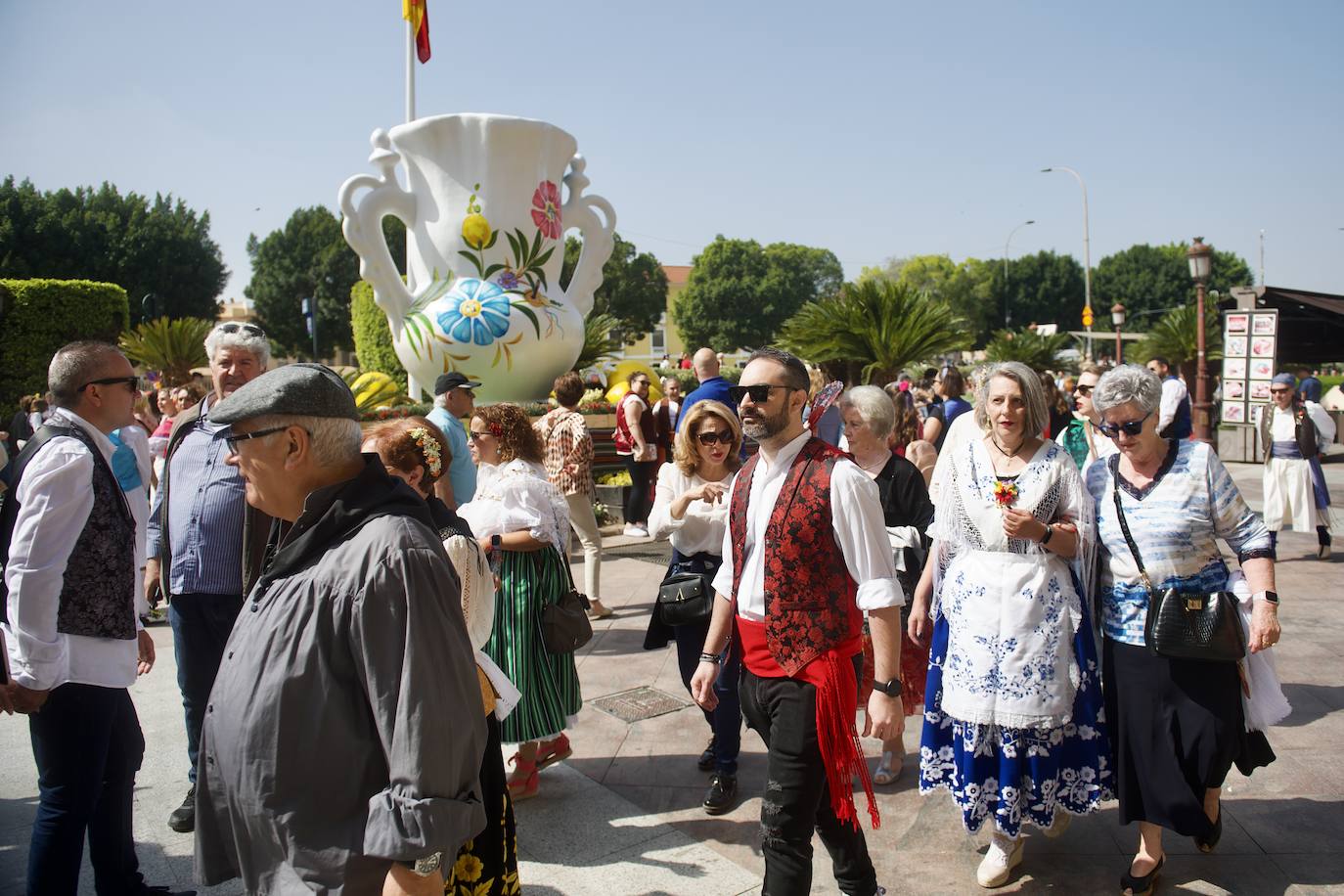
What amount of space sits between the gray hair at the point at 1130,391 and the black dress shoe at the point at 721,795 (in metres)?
2.02

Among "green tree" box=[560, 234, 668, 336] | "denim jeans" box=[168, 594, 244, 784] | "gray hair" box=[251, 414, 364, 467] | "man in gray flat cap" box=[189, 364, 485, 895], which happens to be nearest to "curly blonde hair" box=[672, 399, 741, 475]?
"denim jeans" box=[168, 594, 244, 784]

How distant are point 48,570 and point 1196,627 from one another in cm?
347

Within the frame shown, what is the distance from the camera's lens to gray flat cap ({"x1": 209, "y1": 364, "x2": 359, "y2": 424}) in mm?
1843

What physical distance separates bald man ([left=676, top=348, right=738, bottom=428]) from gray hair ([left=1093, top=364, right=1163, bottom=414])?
193 cm

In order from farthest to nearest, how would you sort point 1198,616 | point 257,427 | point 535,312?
point 535,312
point 1198,616
point 257,427

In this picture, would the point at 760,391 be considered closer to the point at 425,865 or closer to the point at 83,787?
the point at 425,865

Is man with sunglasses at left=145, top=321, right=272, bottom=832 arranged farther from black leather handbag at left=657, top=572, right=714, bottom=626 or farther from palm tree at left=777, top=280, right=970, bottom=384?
palm tree at left=777, top=280, right=970, bottom=384

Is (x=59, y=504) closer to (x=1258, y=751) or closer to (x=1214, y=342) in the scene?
(x=1258, y=751)

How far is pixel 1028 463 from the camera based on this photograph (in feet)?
10.9

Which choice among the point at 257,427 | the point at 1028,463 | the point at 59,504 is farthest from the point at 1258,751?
the point at 59,504

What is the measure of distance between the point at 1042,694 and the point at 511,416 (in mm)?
2378

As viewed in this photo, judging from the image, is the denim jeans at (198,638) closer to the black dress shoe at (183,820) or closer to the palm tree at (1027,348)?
the black dress shoe at (183,820)

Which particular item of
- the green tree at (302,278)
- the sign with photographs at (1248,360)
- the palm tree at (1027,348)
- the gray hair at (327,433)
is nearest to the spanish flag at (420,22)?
the palm tree at (1027,348)

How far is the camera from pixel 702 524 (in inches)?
162
